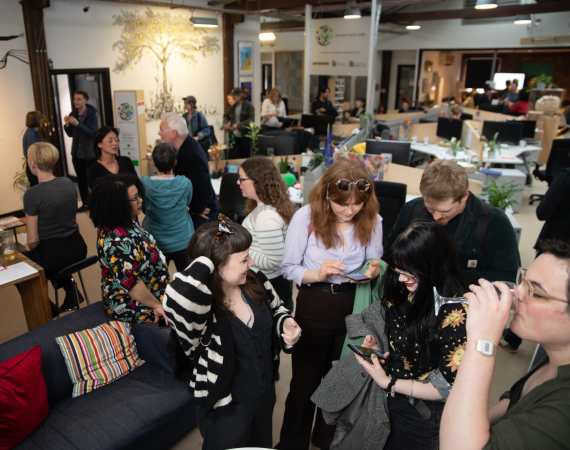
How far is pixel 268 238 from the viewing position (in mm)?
2453

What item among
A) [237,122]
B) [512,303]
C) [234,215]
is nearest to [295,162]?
[234,215]

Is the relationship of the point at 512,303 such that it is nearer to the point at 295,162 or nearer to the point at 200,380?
the point at 200,380

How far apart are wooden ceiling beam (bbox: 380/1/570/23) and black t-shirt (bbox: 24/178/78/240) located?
11.5 m

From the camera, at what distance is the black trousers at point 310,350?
2.04 metres

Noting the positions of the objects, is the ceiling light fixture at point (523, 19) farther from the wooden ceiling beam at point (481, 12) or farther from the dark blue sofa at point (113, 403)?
the dark blue sofa at point (113, 403)

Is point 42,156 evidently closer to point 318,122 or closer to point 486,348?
point 486,348

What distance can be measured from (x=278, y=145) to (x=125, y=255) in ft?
12.2

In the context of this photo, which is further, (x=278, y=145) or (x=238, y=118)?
(x=238, y=118)

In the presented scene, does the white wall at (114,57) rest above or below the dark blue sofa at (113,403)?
above

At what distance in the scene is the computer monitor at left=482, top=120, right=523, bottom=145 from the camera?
7.89 metres

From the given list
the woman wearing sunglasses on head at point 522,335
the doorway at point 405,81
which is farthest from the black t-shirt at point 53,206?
the doorway at point 405,81

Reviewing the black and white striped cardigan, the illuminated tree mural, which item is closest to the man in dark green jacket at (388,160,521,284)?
the black and white striped cardigan

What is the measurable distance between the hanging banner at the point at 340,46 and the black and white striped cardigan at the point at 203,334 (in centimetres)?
813

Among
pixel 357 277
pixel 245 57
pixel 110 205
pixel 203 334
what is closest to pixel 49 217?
pixel 110 205
